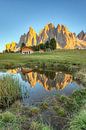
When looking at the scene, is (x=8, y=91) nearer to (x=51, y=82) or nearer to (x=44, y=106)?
(x=44, y=106)

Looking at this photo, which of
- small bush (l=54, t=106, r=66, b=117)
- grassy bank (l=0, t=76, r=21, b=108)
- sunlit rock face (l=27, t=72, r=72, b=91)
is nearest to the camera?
small bush (l=54, t=106, r=66, b=117)

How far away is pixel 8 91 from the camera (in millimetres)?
25875

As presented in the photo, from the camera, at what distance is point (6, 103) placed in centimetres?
2509

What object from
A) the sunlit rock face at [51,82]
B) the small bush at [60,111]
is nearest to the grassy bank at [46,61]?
the sunlit rock face at [51,82]

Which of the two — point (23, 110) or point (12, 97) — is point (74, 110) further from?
point (12, 97)

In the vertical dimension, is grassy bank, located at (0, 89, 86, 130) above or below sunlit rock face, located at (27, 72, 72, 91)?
above

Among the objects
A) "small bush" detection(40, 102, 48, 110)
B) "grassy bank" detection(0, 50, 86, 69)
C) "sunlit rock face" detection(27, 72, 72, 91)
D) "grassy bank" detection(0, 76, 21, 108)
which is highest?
"grassy bank" detection(0, 76, 21, 108)

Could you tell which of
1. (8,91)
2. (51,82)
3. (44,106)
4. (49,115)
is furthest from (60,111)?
(51,82)

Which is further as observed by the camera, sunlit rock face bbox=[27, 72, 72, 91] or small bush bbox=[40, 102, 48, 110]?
sunlit rock face bbox=[27, 72, 72, 91]

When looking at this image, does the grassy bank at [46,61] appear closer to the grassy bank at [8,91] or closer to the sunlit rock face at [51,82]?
the sunlit rock face at [51,82]

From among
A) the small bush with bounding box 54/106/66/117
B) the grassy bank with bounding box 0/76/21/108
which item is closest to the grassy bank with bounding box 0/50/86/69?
the grassy bank with bounding box 0/76/21/108

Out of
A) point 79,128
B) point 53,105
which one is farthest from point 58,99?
point 79,128

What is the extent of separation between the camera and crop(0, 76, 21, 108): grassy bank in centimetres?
2505

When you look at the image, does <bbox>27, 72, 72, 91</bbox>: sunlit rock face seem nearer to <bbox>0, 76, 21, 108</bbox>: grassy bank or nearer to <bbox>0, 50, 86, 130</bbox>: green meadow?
<bbox>0, 76, 21, 108</bbox>: grassy bank
